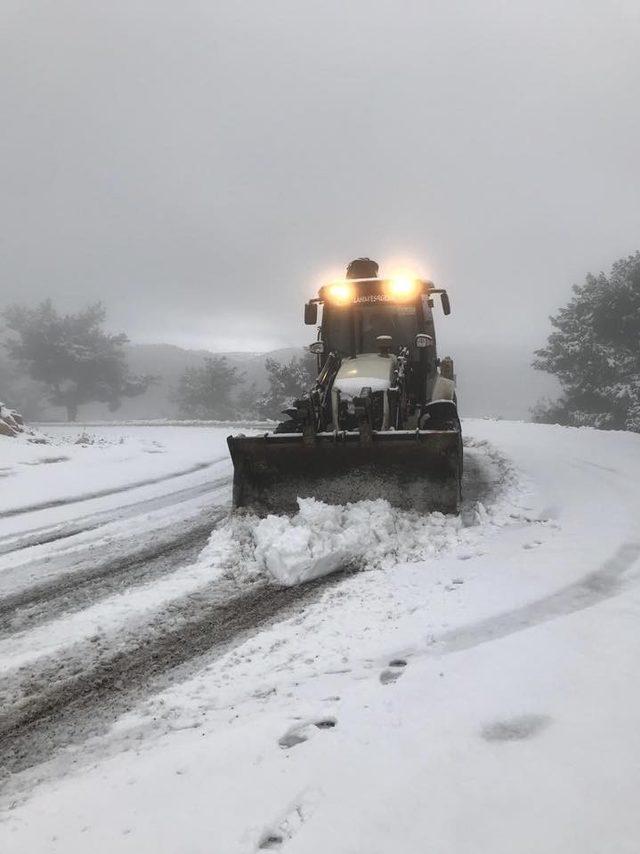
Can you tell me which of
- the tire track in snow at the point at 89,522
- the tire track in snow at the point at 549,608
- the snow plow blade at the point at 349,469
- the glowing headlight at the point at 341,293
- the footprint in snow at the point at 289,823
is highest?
the glowing headlight at the point at 341,293

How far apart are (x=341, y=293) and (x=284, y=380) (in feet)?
82.3

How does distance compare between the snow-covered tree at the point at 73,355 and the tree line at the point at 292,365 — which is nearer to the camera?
the tree line at the point at 292,365

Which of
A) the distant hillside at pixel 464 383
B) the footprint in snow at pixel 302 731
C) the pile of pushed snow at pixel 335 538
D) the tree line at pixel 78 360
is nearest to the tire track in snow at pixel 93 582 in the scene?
the pile of pushed snow at pixel 335 538

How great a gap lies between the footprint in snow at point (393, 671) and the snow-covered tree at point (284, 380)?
95.7 feet

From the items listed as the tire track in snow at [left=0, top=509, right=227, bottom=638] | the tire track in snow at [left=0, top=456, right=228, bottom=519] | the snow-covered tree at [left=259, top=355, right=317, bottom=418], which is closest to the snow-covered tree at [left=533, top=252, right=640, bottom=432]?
the snow-covered tree at [left=259, top=355, right=317, bottom=418]

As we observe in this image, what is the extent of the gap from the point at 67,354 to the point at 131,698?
1641 inches

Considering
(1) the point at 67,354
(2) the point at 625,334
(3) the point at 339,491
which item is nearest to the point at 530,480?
(3) the point at 339,491

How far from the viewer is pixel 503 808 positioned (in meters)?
1.81

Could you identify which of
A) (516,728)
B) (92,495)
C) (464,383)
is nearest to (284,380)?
(92,495)

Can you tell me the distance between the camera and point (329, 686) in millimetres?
2689

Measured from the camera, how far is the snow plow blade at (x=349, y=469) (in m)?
5.35

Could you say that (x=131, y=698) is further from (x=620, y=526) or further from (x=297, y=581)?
(x=620, y=526)

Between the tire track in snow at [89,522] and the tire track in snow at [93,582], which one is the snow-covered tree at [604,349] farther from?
the tire track in snow at [93,582]

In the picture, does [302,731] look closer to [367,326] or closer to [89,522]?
[89,522]
